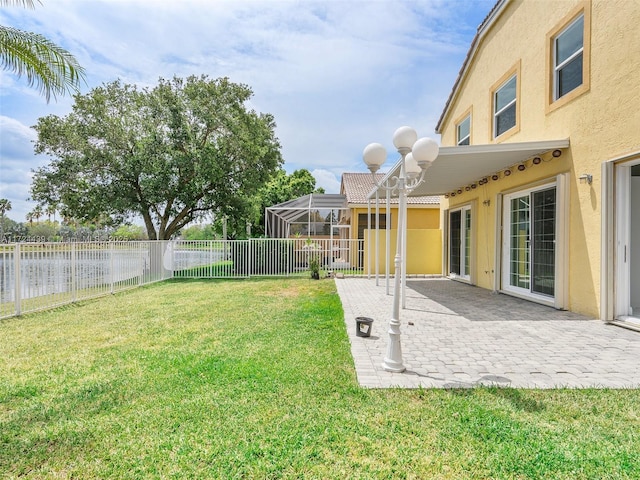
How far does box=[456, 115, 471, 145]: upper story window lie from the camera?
488 inches

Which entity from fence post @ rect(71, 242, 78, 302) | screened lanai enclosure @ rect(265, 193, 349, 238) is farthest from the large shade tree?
fence post @ rect(71, 242, 78, 302)

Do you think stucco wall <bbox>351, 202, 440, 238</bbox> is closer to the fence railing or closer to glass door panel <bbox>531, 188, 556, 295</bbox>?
the fence railing

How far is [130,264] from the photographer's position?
11.7 metres

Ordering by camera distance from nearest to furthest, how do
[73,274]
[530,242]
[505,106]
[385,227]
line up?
[530,242], [73,274], [505,106], [385,227]

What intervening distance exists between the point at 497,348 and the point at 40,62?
9390mm

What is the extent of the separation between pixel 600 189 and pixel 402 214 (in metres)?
3.63

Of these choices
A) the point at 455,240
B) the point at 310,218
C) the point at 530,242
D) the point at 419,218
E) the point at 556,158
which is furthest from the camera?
the point at 310,218

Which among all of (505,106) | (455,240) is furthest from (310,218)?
(505,106)

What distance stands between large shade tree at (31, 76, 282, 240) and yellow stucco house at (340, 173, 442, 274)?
19.9 ft

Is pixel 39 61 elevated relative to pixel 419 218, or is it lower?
elevated

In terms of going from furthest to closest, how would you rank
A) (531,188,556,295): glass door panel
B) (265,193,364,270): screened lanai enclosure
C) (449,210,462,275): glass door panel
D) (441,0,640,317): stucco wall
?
(265,193,364,270): screened lanai enclosure → (449,210,462,275): glass door panel → (531,188,556,295): glass door panel → (441,0,640,317): stucco wall

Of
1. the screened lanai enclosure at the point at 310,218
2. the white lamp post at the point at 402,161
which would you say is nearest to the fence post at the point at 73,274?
the white lamp post at the point at 402,161

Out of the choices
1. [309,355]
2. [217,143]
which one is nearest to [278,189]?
[217,143]

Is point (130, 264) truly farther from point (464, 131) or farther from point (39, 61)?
point (464, 131)
